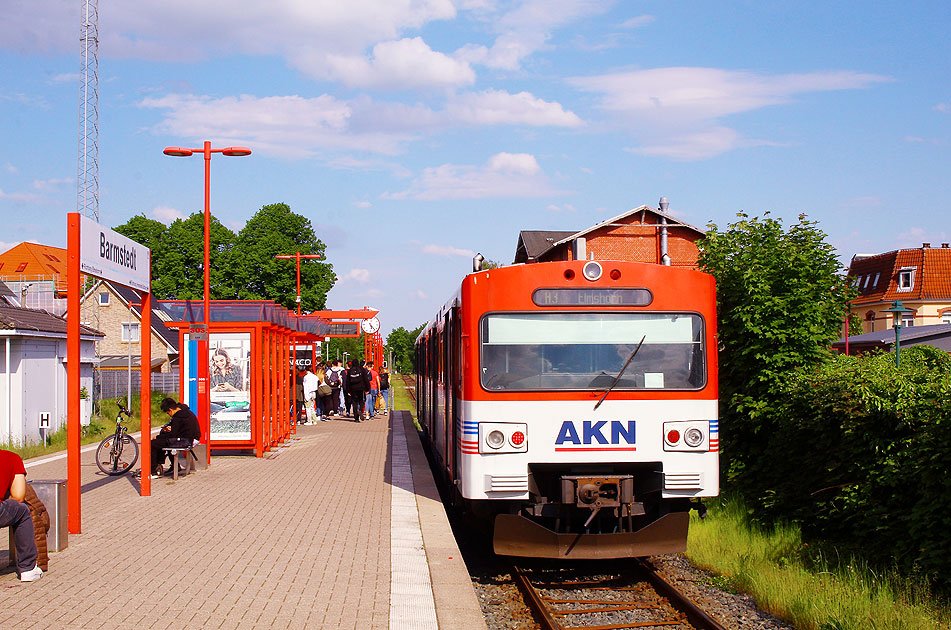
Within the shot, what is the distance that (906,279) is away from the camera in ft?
221

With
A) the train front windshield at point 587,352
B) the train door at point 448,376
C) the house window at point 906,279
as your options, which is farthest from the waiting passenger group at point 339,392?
the house window at point 906,279

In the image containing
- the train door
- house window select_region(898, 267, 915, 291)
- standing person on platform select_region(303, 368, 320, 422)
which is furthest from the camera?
house window select_region(898, 267, 915, 291)

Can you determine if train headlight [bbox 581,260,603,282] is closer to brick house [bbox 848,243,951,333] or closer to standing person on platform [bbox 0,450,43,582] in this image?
standing person on platform [bbox 0,450,43,582]

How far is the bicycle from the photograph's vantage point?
14820mm

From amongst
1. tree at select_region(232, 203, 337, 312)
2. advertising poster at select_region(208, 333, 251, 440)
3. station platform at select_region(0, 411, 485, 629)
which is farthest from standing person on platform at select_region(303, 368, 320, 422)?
tree at select_region(232, 203, 337, 312)

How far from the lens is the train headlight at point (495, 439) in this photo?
851cm

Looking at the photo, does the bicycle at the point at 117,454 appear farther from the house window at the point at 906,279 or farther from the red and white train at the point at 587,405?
the house window at the point at 906,279

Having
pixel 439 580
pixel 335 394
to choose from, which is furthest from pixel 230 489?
pixel 335 394

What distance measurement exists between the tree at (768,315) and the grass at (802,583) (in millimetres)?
1504

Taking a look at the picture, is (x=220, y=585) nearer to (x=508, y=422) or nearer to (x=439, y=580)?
(x=439, y=580)

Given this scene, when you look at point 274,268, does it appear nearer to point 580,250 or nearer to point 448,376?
point 448,376

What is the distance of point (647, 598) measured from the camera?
26.8 ft

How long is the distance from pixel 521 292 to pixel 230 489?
6134 mm

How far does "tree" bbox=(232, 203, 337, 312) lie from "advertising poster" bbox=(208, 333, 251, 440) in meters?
44.3
